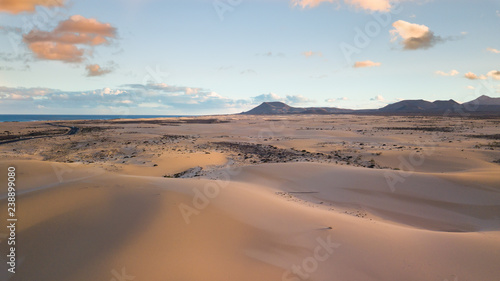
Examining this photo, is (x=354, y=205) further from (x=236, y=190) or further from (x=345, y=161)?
(x=345, y=161)

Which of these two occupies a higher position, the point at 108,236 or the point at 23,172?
the point at 23,172

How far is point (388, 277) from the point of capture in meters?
4.23

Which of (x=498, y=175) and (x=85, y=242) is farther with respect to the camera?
(x=498, y=175)

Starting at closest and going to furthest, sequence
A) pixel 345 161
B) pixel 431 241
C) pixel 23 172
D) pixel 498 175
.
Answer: pixel 431 241 < pixel 23 172 < pixel 498 175 < pixel 345 161

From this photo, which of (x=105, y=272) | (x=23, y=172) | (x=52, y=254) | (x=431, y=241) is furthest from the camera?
(x=23, y=172)

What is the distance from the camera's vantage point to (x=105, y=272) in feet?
12.5

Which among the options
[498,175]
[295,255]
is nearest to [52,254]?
[295,255]

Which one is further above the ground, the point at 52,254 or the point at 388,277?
the point at 52,254

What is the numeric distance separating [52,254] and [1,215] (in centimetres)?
197

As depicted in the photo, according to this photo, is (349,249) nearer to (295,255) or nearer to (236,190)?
(295,255)

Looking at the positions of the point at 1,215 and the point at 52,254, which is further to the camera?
the point at 1,215

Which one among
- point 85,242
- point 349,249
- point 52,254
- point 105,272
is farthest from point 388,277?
point 52,254

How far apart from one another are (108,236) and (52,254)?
0.84 m

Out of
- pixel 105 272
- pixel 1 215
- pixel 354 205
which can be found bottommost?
pixel 354 205
